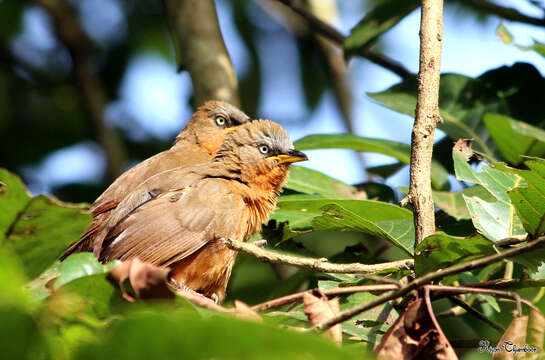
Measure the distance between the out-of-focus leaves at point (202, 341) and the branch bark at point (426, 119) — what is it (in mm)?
1613

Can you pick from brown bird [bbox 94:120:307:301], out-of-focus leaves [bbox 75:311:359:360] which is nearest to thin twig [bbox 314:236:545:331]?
out-of-focus leaves [bbox 75:311:359:360]

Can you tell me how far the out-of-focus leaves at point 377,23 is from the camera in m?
4.25

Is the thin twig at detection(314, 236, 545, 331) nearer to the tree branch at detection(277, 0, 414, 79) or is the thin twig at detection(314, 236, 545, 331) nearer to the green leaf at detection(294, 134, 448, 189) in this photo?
the green leaf at detection(294, 134, 448, 189)

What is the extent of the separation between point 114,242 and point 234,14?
4371mm

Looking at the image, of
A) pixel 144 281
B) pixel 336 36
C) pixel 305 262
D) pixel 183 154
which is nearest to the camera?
pixel 144 281

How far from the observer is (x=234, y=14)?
7.54m

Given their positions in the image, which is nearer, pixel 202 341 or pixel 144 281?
A: pixel 202 341

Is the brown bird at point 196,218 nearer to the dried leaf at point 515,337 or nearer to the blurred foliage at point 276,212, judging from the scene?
the blurred foliage at point 276,212

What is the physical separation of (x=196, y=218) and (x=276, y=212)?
462 millimetres

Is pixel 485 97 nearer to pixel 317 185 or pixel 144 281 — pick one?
pixel 317 185

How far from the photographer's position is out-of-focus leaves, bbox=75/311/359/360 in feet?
3.69

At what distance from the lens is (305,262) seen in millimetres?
2316

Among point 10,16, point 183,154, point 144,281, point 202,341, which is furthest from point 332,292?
point 10,16

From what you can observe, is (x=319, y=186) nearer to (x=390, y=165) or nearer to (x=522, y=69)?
(x=390, y=165)
